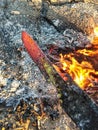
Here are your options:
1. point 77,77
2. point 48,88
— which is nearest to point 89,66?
point 77,77

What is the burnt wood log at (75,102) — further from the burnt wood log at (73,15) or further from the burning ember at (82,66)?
the burnt wood log at (73,15)

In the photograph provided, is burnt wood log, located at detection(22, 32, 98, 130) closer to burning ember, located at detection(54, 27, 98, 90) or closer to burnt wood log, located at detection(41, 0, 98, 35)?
burning ember, located at detection(54, 27, 98, 90)

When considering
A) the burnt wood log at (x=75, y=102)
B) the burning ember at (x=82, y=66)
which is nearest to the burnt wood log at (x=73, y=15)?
the burning ember at (x=82, y=66)

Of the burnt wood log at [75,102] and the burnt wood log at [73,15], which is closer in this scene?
the burnt wood log at [75,102]

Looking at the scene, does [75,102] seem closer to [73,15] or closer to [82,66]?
[82,66]

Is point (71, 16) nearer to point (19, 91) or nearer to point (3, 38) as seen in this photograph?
point (3, 38)

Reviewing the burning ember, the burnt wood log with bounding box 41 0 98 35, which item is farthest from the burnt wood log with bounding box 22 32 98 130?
the burnt wood log with bounding box 41 0 98 35
